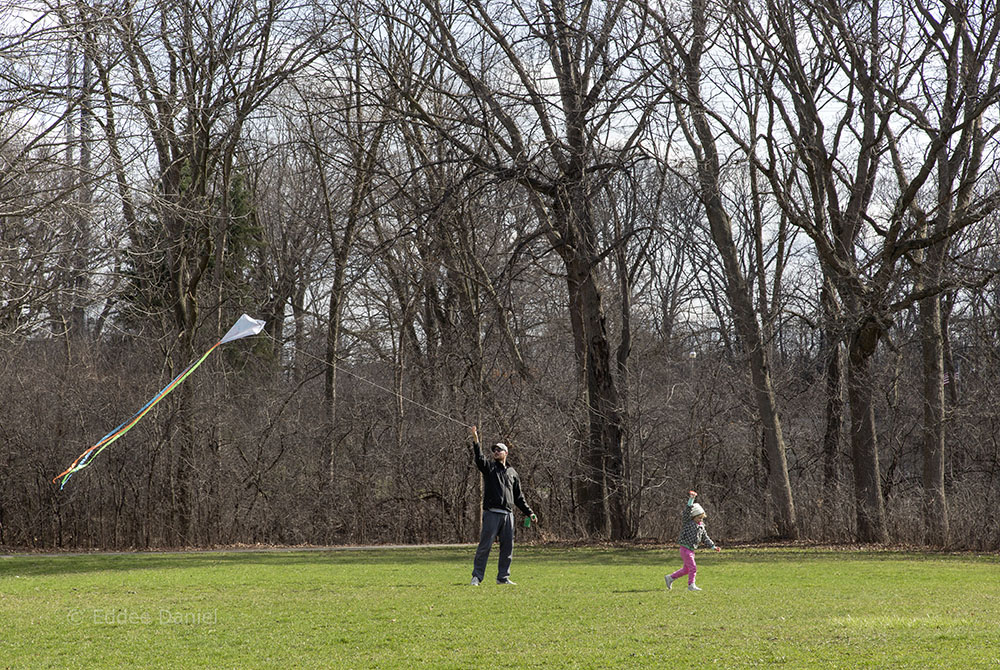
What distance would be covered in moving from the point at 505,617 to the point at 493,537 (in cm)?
347

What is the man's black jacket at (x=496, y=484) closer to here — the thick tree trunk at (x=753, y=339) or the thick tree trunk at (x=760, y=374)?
the thick tree trunk at (x=753, y=339)

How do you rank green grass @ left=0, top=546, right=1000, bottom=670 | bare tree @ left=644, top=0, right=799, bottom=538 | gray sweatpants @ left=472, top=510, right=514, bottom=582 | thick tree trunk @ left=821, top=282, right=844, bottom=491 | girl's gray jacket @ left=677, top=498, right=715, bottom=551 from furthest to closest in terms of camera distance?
thick tree trunk @ left=821, top=282, right=844, bottom=491 → bare tree @ left=644, top=0, right=799, bottom=538 → gray sweatpants @ left=472, top=510, right=514, bottom=582 → girl's gray jacket @ left=677, top=498, right=715, bottom=551 → green grass @ left=0, top=546, right=1000, bottom=670

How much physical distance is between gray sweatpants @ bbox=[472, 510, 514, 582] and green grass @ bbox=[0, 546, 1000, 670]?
0.34 metres

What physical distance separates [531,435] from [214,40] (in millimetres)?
12187

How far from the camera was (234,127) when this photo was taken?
83.4ft

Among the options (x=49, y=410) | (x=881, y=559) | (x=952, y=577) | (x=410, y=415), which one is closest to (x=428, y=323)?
(x=410, y=415)

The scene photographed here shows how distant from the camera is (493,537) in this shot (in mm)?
14125

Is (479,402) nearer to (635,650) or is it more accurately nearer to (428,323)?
(428,323)

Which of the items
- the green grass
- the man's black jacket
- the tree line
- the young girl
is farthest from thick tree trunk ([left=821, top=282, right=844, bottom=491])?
the man's black jacket

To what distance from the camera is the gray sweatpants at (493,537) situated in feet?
45.9

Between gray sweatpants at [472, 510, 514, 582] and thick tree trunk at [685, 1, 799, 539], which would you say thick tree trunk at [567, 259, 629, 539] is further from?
gray sweatpants at [472, 510, 514, 582]

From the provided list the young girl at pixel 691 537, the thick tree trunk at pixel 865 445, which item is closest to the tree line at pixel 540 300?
the thick tree trunk at pixel 865 445

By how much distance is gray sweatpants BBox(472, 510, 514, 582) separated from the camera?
1398cm

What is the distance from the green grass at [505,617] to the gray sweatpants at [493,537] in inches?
13.4
